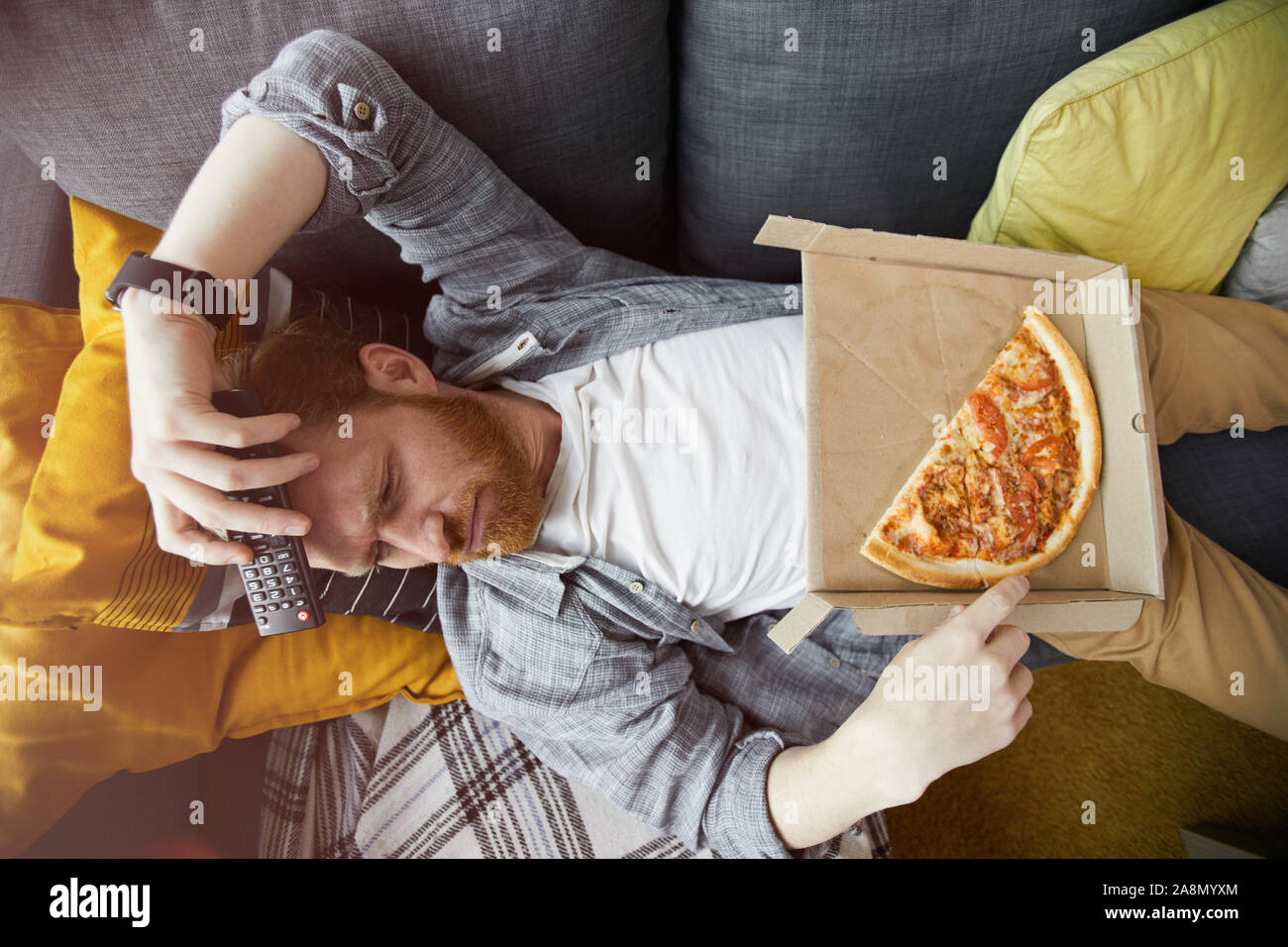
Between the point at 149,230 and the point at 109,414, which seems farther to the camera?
the point at 149,230

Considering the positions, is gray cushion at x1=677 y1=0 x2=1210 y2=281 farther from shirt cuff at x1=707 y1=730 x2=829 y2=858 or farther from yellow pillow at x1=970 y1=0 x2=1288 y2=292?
shirt cuff at x1=707 y1=730 x2=829 y2=858

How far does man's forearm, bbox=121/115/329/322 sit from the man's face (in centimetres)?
26

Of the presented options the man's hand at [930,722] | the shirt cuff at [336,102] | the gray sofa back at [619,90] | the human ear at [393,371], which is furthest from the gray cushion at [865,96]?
the man's hand at [930,722]

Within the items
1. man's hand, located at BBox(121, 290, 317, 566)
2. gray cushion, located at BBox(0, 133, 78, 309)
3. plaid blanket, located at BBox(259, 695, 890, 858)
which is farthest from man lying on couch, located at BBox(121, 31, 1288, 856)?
gray cushion, located at BBox(0, 133, 78, 309)

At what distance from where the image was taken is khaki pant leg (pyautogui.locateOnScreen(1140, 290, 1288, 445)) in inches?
44.6

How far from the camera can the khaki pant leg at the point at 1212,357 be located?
1134 mm

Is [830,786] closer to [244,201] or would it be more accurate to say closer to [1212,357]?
[1212,357]

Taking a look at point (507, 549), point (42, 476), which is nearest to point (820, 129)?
point (507, 549)

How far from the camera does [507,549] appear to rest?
3.79ft

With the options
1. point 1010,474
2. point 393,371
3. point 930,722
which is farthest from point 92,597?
point 1010,474

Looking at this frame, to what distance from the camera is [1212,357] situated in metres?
1.14

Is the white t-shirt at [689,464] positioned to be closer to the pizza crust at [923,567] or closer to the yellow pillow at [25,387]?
the pizza crust at [923,567]
